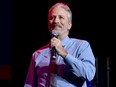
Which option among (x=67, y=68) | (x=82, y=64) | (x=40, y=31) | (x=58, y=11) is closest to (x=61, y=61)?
(x=67, y=68)

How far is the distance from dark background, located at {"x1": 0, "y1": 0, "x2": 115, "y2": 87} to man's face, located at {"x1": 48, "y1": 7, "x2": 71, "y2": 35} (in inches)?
72.9

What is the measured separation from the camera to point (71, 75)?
1.76 metres

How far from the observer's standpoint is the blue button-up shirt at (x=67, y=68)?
167 centimetres

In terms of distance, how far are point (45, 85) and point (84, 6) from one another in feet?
7.61

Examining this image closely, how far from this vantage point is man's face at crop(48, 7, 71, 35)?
72.2 inches

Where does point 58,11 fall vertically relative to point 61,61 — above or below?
above

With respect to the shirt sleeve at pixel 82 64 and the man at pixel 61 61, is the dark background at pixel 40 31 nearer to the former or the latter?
the man at pixel 61 61

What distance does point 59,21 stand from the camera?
1.85 metres

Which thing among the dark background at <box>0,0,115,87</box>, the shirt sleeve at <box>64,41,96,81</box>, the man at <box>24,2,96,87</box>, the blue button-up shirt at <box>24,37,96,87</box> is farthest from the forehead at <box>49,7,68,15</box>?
the dark background at <box>0,0,115,87</box>

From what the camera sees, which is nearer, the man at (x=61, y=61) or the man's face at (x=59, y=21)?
the man at (x=61, y=61)

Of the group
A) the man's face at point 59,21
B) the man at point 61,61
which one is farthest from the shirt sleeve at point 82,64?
the man's face at point 59,21

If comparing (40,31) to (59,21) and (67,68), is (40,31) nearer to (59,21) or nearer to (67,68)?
(59,21)

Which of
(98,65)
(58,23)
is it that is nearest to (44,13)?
(98,65)

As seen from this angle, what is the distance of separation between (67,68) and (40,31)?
7.14 feet
